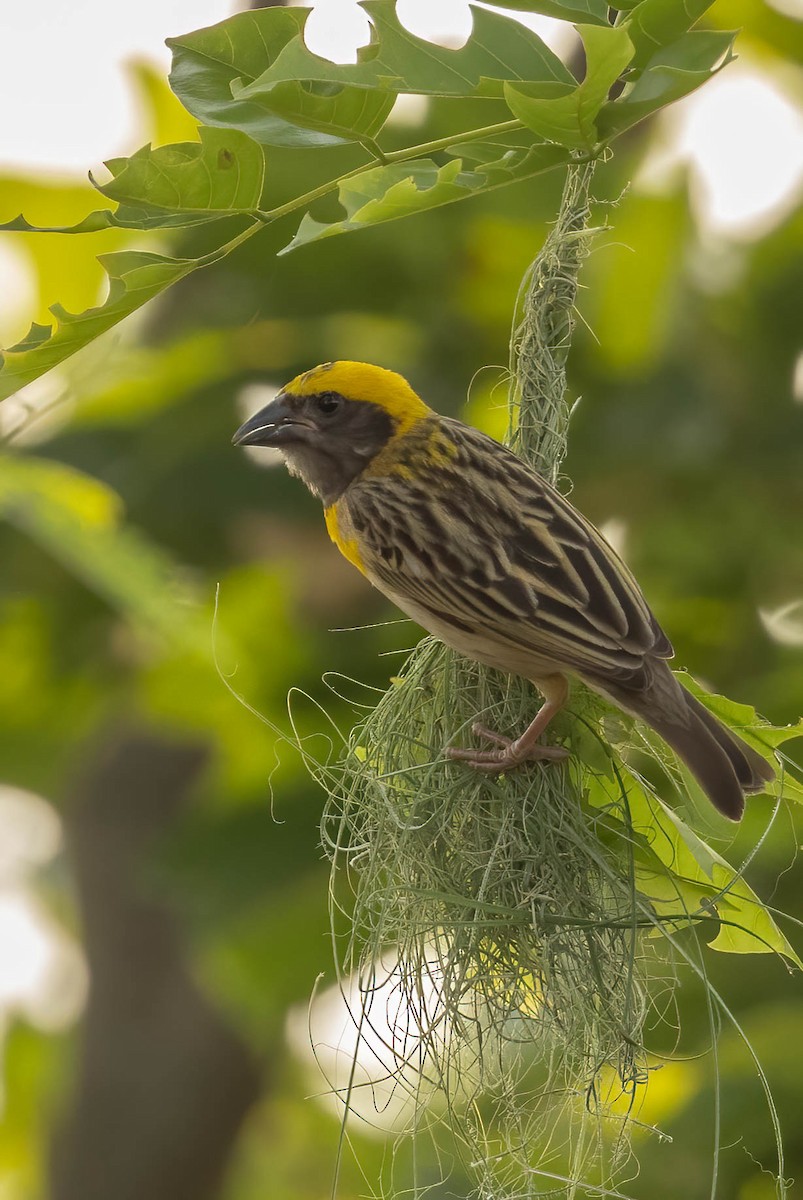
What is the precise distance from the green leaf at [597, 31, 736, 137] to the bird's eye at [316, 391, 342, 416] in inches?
43.4

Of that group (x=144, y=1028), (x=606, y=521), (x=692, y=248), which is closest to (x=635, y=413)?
(x=606, y=521)

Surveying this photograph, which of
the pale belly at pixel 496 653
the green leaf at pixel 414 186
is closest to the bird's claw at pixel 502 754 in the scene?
the pale belly at pixel 496 653

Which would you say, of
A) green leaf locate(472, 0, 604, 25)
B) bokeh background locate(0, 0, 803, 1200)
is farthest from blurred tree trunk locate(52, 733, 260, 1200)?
green leaf locate(472, 0, 604, 25)

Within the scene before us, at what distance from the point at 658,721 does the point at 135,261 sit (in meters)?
1.12

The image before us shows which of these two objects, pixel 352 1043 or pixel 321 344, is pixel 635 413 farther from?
pixel 352 1043

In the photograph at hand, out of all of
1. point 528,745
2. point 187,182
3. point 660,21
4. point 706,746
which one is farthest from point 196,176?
point 706,746

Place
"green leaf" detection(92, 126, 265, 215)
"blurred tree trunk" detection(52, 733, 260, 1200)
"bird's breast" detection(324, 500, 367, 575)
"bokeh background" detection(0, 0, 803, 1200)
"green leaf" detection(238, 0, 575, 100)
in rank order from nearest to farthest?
"green leaf" detection(238, 0, 575, 100), "green leaf" detection(92, 126, 265, 215), "bird's breast" detection(324, 500, 367, 575), "bokeh background" detection(0, 0, 803, 1200), "blurred tree trunk" detection(52, 733, 260, 1200)

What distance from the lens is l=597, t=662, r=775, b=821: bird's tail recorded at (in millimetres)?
2242

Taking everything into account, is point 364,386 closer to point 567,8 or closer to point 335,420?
point 335,420

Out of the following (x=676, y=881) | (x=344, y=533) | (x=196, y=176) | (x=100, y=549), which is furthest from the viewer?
(x=100, y=549)

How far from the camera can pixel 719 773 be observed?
2.27 m

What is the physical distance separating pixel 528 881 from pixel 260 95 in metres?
1.42

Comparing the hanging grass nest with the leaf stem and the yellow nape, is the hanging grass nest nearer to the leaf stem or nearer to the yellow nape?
the yellow nape

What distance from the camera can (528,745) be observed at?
7.86 feet
